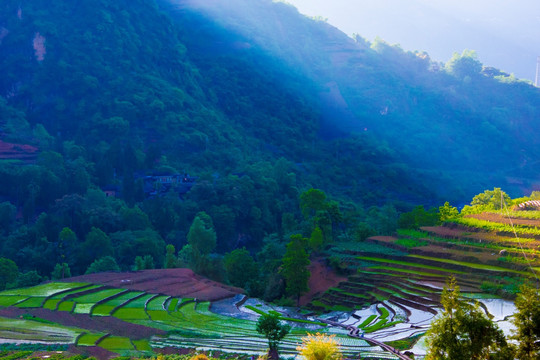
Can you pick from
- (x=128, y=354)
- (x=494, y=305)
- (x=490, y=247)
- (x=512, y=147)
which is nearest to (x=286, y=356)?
(x=128, y=354)

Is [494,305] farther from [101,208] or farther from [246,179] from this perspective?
[246,179]

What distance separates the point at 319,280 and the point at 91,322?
15.2 m

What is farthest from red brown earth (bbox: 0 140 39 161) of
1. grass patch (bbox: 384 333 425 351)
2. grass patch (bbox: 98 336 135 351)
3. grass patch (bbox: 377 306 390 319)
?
grass patch (bbox: 384 333 425 351)

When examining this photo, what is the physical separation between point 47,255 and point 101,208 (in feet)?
27.2

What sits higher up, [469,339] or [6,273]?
[6,273]

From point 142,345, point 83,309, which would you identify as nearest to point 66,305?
point 83,309

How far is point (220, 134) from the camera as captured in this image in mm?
81125

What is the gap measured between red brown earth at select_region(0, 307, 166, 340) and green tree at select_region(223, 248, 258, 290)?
16.7 m

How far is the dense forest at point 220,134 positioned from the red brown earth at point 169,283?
3.35 meters

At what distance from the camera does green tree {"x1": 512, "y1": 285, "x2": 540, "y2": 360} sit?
44.8ft

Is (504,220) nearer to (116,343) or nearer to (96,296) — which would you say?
(116,343)

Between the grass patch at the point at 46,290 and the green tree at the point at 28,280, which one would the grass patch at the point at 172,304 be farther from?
the green tree at the point at 28,280

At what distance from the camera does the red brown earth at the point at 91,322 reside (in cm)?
2516

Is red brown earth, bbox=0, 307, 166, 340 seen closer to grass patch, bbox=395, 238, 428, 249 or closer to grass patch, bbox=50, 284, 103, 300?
grass patch, bbox=50, 284, 103, 300
